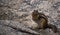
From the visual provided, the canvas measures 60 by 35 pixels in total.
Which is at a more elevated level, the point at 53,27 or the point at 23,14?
the point at 23,14

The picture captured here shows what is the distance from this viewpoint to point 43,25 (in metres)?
1.85

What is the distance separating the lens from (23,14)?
2.13 m

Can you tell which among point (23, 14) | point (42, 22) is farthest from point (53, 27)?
point (23, 14)

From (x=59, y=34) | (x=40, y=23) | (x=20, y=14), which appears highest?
(x=20, y=14)

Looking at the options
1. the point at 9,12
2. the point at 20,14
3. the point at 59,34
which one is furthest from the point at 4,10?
the point at 59,34

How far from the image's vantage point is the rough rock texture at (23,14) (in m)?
1.80

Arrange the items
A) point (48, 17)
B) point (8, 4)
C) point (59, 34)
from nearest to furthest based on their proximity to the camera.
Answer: point (59, 34), point (48, 17), point (8, 4)

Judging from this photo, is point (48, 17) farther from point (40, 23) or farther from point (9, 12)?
point (9, 12)

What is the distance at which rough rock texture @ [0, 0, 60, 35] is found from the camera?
1801 mm

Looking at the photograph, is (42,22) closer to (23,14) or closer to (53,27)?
(53,27)

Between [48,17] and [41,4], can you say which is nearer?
[48,17]

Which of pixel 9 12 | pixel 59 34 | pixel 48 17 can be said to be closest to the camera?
pixel 59 34

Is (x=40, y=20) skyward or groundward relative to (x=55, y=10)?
groundward

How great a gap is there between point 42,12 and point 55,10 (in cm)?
19
